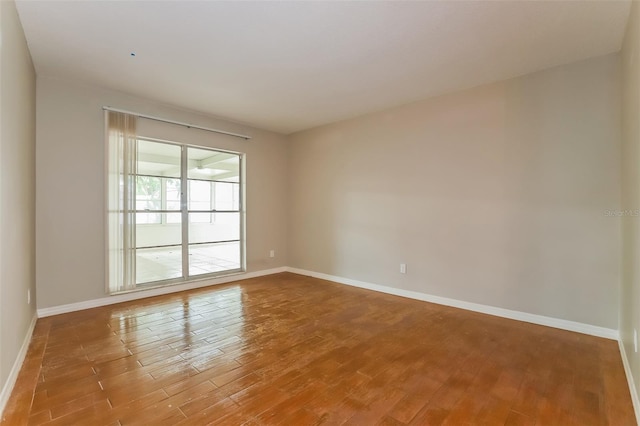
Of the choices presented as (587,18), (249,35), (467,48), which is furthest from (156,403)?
(587,18)

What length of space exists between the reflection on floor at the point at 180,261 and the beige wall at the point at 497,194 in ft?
6.40

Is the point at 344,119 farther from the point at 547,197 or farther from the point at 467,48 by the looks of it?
the point at 547,197

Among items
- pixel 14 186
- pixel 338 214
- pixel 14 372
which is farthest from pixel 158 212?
pixel 338 214

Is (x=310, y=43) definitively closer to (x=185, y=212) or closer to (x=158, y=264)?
(x=185, y=212)

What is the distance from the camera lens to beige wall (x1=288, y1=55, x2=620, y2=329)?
292 cm

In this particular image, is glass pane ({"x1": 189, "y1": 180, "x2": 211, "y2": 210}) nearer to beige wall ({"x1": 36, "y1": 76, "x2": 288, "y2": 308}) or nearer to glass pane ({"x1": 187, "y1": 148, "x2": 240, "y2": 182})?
glass pane ({"x1": 187, "y1": 148, "x2": 240, "y2": 182})

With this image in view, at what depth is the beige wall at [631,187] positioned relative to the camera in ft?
6.31

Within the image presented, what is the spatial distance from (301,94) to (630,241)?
3.57 m

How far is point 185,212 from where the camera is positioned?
15.4 ft

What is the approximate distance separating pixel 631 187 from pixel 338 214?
359 centimetres

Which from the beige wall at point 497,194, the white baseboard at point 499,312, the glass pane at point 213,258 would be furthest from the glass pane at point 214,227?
the white baseboard at point 499,312

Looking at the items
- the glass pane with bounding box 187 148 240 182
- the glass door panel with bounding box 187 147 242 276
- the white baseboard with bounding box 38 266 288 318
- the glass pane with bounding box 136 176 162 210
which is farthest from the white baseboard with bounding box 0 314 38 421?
the glass pane with bounding box 187 148 240 182

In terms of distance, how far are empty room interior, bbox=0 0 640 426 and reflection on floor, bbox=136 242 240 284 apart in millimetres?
37

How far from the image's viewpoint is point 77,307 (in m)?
3.61
